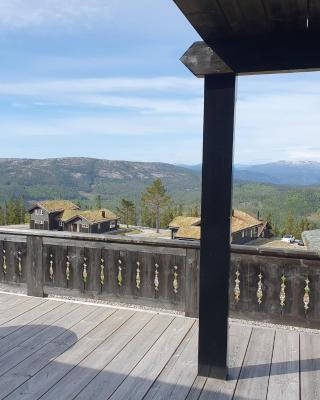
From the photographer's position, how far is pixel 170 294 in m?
4.30

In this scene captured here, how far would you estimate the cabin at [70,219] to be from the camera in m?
58.3

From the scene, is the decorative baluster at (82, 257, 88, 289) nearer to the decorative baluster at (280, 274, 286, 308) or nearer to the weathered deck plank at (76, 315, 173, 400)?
the weathered deck plank at (76, 315, 173, 400)

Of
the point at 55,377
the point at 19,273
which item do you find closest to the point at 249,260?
the point at 55,377

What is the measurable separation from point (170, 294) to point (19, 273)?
6.69ft

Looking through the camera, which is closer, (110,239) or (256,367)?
(256,367)

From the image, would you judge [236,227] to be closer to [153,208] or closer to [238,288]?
[153,208]

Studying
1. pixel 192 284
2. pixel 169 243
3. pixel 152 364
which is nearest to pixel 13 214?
pixel 169 243

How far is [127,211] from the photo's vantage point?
236ft

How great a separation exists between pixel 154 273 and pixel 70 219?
57288 mm

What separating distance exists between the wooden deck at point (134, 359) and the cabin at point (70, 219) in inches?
2122

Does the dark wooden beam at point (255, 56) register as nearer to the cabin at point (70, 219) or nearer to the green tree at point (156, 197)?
the cabin at point (70, 219)

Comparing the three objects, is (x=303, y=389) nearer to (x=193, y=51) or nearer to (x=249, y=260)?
(x=249, y=260)

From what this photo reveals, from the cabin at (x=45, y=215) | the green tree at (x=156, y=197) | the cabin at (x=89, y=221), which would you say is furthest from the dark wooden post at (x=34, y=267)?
the green tree at (x=156, y=197)

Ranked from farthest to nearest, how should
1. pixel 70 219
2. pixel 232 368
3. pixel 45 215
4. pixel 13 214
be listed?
pixel 13 214 < pixel 45 215 < pixel 70 219 < pixel 232 368
